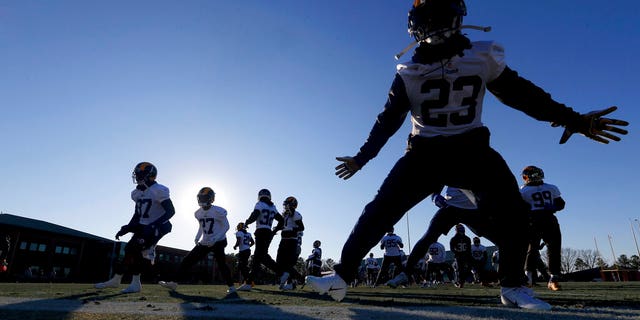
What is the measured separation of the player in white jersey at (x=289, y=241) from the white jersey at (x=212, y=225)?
5.90 ft

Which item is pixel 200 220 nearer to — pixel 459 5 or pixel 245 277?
pixel 245 277

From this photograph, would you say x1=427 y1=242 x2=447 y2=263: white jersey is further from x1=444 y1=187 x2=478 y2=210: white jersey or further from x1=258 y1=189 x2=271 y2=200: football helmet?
x1=444 y1=187 x2=478 y2=210: white jersey

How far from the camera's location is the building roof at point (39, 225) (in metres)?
39.2

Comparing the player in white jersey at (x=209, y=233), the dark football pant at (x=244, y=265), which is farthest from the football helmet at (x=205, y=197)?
the dark football pant at (x=244, y=265)

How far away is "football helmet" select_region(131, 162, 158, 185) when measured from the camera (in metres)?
7.45

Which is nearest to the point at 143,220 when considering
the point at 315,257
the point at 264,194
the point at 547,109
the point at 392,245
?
the point at 264,194

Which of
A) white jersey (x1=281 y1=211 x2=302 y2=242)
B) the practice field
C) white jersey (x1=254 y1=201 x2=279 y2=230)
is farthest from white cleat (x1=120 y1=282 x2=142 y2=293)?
white jersey (x1=281 y1=211 x2=302 y2=242)

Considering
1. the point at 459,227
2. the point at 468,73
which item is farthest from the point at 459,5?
the point at 459,227

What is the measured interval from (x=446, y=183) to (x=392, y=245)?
1226 cm

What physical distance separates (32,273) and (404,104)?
47990 mm

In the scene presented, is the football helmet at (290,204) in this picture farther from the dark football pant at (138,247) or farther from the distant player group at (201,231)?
the dark football pant at (138,247)

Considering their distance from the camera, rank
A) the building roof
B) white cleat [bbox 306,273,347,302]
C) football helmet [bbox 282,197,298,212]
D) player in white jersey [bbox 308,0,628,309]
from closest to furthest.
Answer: white cleat [bbox 306,273,347,302] < player in white jersey [bbox 308,0,628,309] < football helmet [bbox 282,197,298,212] < the building roof

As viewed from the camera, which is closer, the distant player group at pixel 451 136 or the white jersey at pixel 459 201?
the distant player group at pixel 451 136

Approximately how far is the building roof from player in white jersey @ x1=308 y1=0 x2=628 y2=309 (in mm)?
46029
